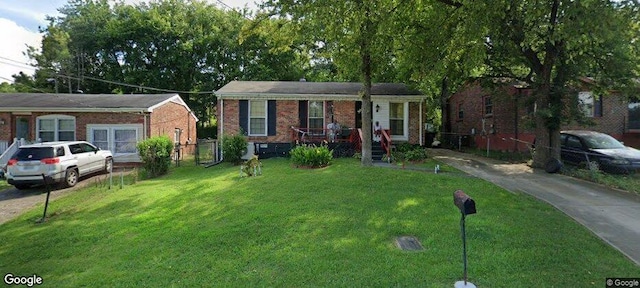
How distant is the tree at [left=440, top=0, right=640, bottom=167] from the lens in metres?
9.05

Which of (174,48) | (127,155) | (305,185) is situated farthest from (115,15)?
(305,185)

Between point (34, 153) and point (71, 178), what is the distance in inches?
56.3

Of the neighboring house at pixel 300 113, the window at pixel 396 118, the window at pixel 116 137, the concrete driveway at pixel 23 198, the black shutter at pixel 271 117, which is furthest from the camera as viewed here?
the window at pixel 116 137

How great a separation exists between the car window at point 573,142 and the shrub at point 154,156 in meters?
16.3

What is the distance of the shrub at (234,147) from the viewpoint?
1535cm

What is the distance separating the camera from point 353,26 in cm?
1130

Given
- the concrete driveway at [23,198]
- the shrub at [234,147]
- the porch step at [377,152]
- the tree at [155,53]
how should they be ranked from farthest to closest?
1. the tree at [155,53]
2. the shrub at [234,147]
3. the porch step at [377,152]
4. the concrete driveway at [23,198]

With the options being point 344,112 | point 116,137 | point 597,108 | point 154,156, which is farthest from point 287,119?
point 597,108

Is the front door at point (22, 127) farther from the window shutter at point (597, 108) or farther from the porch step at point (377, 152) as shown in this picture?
the window shutter at point (597, 108)

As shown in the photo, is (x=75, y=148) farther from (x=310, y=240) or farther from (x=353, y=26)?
(x=310, y=240)

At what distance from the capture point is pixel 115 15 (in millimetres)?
37531

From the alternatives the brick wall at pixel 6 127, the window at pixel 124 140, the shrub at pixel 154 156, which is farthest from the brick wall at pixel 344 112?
the brick wall at pixel 6 127

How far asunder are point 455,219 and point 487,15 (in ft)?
21.6

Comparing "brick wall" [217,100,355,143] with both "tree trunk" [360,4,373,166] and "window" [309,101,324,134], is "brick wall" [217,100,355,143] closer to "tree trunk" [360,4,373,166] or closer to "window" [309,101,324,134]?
"window" [309,101,324,134]
